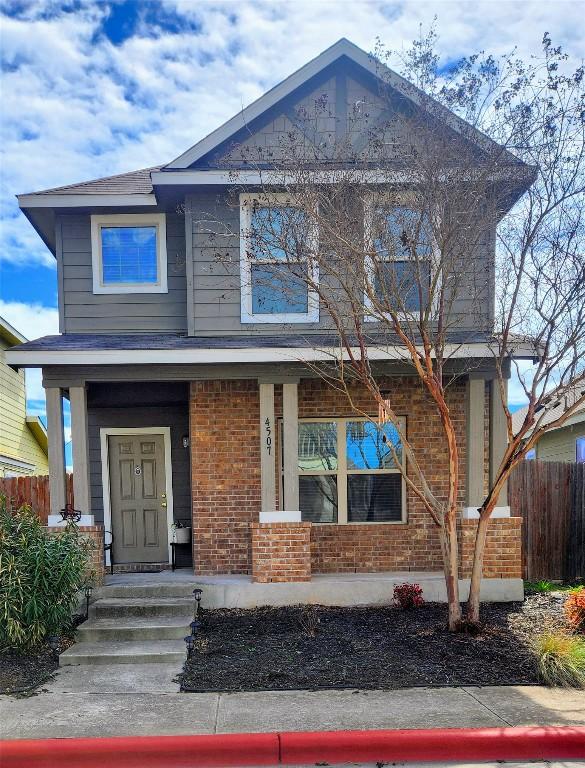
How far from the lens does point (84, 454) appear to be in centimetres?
757

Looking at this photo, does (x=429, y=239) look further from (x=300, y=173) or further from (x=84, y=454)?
(x=84, y=454)

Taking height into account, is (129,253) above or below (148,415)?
above

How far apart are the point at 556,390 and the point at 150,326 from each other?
5323 mm

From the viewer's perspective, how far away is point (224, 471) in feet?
27.0

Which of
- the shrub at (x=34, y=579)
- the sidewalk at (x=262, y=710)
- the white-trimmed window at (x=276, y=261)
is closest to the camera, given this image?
the sidewalk at (x=262, y=710)

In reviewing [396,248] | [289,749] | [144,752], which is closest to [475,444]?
[396,248]

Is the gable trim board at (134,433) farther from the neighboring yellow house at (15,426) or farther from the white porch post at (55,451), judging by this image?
the neighboring yellow house at (15,426)

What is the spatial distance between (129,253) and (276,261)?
9.39 feet

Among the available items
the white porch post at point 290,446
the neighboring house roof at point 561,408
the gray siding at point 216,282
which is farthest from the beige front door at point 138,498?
the neighboring house roof at point 561,408

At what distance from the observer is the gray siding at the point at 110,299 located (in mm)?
8469

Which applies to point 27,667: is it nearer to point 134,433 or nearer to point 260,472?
point 260,472

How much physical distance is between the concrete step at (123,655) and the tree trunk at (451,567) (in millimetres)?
2776

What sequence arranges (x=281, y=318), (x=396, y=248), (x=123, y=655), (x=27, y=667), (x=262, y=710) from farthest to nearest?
(x=281, y=318) → (x=396, y=248) → (x=123, y=655) → (x=27, y=667) → (x=262, y=710)

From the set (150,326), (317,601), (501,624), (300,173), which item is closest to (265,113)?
(300,173)
